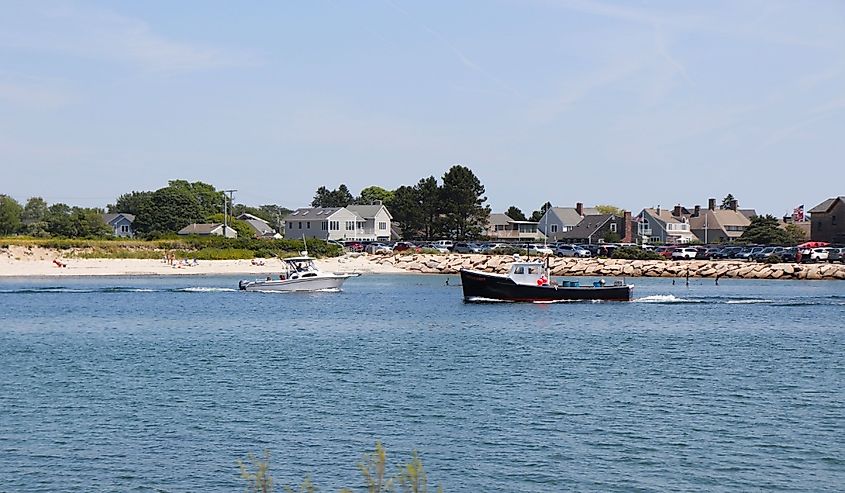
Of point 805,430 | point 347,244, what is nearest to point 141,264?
point 347,244

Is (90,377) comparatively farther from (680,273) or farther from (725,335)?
(680,273)

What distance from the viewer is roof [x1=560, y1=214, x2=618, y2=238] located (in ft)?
467

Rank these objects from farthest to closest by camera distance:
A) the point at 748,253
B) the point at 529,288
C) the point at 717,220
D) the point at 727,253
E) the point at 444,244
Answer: the point at 717,220
the point at 444,244
the point at 727,253
the point at 748,253
the point at 529,288

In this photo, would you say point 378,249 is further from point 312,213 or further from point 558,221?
point 558,221

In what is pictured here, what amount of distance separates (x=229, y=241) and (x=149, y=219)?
3804cm

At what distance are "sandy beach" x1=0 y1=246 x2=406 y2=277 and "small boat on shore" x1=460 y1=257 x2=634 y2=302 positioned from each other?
109ft

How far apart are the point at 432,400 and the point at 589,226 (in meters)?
118

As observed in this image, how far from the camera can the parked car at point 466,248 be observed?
378 feet

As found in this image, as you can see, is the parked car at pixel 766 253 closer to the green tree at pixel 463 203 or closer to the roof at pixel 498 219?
the green tree at pixel 463 203

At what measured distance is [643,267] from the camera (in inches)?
3910

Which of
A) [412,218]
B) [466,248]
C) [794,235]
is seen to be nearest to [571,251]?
[466,248]

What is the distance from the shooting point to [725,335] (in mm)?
47000

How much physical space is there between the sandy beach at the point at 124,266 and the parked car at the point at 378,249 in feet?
28.1

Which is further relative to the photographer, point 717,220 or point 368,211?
point 717,220
